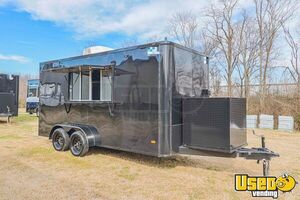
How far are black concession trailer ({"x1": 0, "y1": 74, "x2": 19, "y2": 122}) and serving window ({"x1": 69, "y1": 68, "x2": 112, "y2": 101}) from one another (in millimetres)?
8443

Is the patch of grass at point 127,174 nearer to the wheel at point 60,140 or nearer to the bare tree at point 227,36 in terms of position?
the wheel at point 60,140

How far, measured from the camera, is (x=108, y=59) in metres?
5.44

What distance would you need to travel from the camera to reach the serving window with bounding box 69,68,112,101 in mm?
5547

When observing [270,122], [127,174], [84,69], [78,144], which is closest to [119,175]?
[127,174]

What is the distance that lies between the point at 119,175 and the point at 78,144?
1.73 meters

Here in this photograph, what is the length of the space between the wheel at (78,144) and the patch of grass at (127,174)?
1.16 meters

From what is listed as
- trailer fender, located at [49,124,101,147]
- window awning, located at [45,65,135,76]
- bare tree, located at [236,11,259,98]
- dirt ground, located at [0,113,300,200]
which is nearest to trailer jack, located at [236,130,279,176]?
dirt ground, located at [0,113,300,200]

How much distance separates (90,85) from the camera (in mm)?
5867

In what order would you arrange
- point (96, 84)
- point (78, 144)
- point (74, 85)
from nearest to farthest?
point (96, 84), point (78, 144), point (74, 85)

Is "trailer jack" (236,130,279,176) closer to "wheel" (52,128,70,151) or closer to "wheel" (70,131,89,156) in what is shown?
"wheel" (70,131,89,156)

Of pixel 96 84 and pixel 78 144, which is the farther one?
pixel 78 144

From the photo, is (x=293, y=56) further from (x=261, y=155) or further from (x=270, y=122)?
(x=261, y=155)

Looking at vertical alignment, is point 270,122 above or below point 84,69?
below

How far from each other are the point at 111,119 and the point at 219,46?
14.5m
